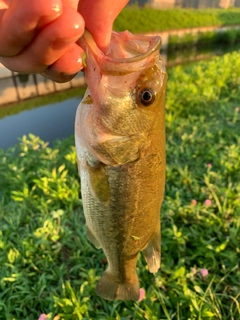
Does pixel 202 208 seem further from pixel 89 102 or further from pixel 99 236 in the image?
pixel 89 102

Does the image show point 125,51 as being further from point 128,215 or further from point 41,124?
point 41,124

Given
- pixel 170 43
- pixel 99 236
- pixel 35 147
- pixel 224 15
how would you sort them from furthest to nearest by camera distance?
pixel 224 15
pixel 170 43
pixel 35 147
pixel 99 236

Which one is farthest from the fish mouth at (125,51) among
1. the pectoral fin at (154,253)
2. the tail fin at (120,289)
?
the tail fin at (120,289)

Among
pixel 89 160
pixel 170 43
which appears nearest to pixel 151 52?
pixel 89 160

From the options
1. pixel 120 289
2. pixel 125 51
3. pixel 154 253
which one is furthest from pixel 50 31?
pixel 120 289

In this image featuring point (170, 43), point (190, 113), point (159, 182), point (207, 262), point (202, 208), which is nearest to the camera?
point (159, 182)

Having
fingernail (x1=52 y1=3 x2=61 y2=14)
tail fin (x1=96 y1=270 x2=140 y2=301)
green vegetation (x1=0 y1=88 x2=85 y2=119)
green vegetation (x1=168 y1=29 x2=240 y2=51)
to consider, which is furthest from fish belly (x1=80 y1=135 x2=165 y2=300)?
green vegetation (x1=168 y1=29 x2=240 y2=51)
